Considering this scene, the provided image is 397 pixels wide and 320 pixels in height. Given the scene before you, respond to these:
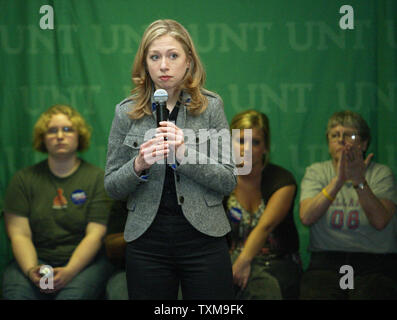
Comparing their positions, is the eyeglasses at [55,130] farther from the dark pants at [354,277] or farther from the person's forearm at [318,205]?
the dark pants at [354,277]

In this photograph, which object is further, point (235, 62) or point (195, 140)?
point (235, 62)

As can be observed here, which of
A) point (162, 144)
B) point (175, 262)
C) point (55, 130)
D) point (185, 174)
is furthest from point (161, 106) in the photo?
point (55, 130)

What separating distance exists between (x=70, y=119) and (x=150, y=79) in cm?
125

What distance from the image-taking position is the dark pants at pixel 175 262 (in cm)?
159

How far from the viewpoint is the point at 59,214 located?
2785 mm

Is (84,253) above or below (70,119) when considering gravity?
below

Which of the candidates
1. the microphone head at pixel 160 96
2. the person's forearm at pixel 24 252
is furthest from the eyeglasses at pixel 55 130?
the microphone head at pixel 160 96

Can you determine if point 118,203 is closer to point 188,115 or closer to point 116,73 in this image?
point 116,73

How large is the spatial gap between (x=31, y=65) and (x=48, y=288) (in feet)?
4.54

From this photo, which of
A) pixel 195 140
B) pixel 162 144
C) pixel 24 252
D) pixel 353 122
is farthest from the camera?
pixel 353 122

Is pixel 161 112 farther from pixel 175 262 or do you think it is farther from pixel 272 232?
pixel 272 232

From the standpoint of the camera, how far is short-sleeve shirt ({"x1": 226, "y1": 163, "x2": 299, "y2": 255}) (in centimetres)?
279

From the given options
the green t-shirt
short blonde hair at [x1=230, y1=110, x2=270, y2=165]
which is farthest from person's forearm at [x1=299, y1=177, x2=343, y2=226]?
the green t-shirt
